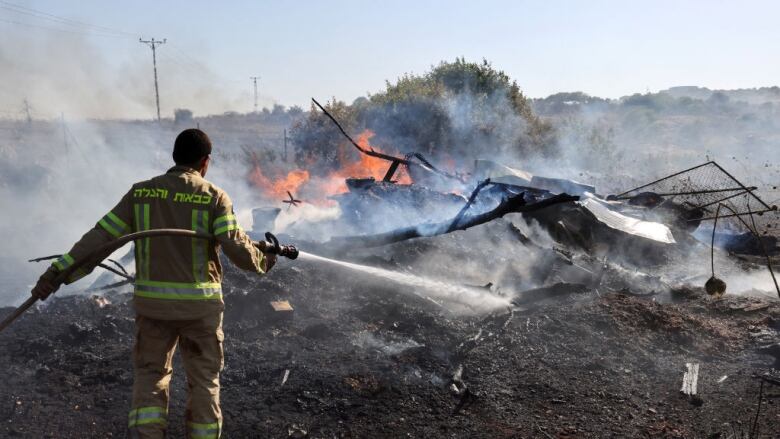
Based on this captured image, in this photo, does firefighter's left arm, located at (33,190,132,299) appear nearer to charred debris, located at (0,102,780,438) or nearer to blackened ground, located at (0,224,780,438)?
charred debris, located at (0,102,780,438)

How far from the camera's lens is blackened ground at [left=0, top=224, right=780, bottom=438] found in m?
4.29

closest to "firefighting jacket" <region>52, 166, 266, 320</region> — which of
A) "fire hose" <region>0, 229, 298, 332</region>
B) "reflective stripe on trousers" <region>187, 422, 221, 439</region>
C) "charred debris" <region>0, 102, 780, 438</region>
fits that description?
"fire hose" <region>0, 229, 298, 332</region>

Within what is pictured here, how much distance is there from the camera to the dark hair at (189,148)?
3350 mm

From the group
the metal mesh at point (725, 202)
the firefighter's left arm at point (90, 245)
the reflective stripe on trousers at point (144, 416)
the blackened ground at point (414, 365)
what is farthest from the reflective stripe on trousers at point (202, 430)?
the metal mesh at point (725, 202)

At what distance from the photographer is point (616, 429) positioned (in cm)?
431

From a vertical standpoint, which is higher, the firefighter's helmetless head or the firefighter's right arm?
the firefighter's helmetless head

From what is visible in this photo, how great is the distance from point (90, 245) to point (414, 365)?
325 cm

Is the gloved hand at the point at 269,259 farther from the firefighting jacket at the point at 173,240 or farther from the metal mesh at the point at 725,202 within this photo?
the metal mesh at the point at 725,202

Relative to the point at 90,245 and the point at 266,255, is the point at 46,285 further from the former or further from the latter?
the point at 266,255

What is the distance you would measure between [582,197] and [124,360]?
8.57m

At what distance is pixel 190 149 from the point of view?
3361mm

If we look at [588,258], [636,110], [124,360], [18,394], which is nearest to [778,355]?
[588,258]

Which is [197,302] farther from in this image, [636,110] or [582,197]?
[636,110]

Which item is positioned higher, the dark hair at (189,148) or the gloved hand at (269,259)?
the dark hair at (189,148)
